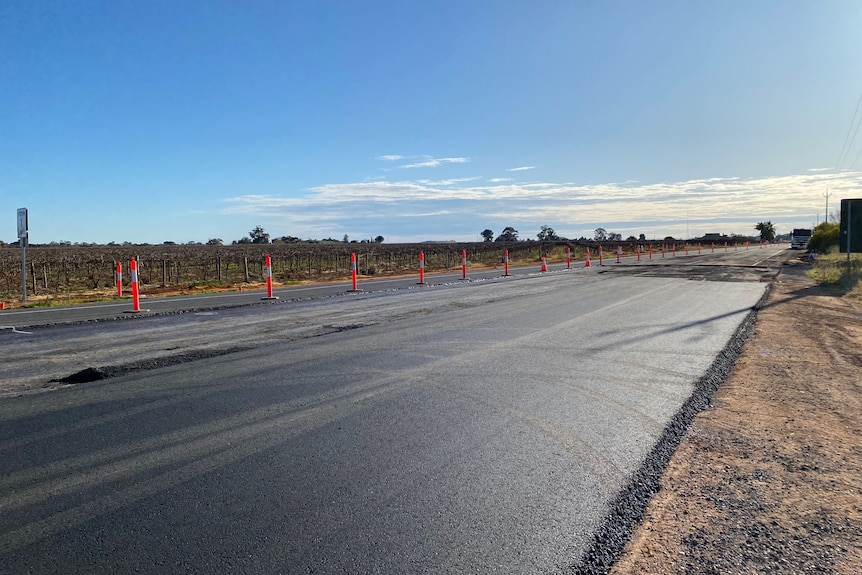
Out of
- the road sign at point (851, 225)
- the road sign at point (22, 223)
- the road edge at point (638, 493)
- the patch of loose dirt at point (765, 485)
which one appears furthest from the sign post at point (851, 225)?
the road sign at point (22, 223)

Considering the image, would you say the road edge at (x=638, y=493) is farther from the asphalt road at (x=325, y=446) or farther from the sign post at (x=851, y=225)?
the sign post at (x=851, y=225)

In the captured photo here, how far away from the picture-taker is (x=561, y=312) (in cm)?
1485

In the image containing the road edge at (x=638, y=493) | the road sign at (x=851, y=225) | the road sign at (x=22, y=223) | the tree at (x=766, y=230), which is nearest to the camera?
the road edge at (x=638, y=493)

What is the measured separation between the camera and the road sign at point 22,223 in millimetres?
19766

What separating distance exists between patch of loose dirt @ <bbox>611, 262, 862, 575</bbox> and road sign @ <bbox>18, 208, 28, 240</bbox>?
2061 centimetres

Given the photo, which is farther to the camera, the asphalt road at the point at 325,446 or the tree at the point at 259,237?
the tree at the point at 259,237

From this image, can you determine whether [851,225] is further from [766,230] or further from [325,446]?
[766,230]

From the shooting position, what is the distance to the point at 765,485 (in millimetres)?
4637

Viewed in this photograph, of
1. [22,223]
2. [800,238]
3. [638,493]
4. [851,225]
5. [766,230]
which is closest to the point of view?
[638,493]

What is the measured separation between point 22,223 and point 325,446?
19.4 m

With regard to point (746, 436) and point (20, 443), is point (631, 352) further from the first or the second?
point (20, 443)

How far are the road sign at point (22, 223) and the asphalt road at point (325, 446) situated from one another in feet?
34.0

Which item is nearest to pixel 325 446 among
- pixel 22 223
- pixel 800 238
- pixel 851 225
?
pixel 22 223

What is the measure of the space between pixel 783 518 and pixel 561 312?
10.9 metres
